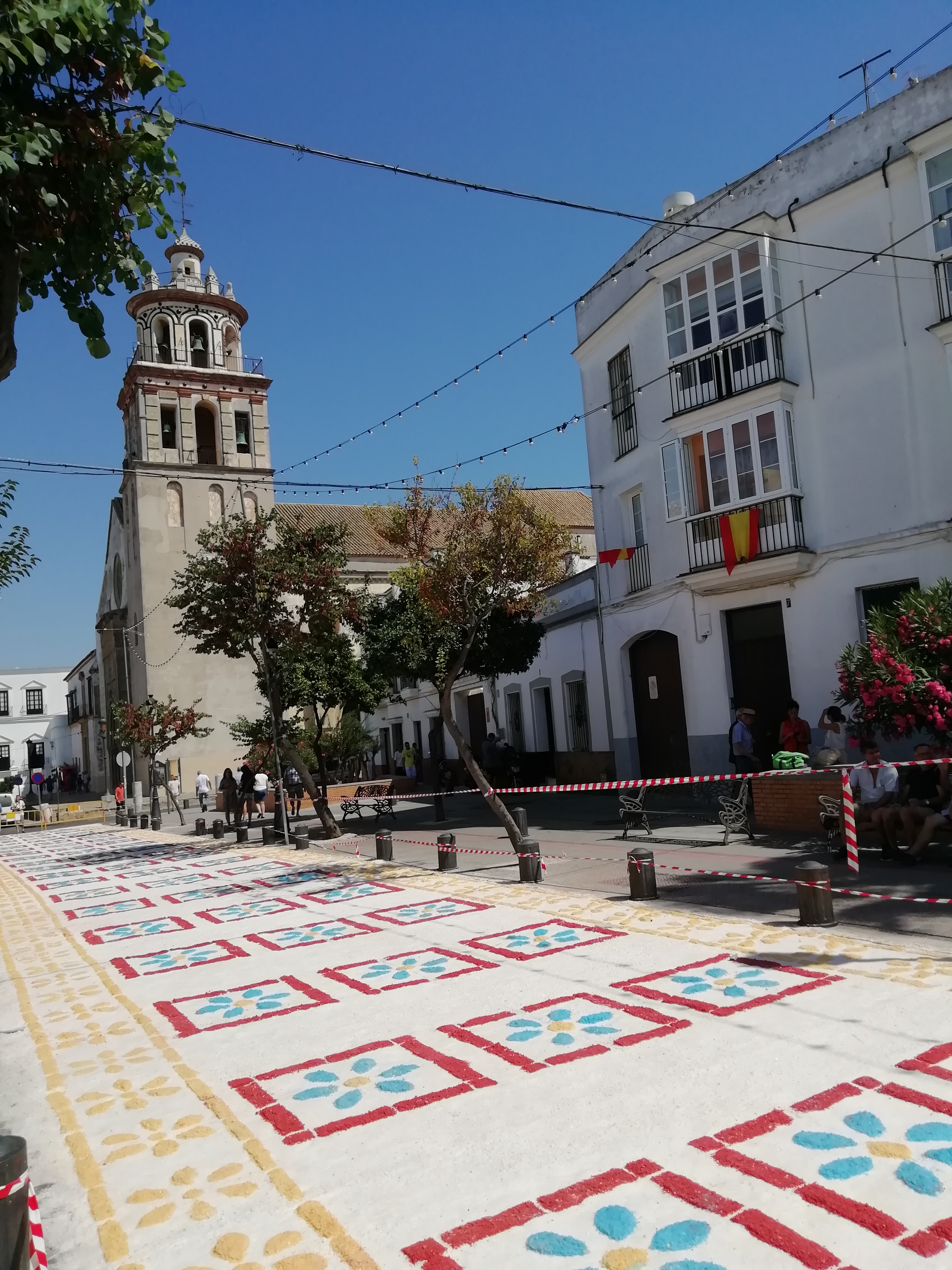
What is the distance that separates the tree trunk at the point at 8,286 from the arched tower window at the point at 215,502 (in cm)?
3566

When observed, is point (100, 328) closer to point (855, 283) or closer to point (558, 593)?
point (855, 283)

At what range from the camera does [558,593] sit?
25.1 meters

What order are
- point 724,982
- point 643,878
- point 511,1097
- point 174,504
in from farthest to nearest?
point 174,504, point 643,878, point 724,982, point 511,1097

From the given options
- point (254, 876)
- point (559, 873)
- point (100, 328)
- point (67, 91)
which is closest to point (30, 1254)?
point (100, 328)

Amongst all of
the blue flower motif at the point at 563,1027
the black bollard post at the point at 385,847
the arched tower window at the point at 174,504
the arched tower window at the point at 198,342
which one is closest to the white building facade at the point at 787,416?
the black bollard post at the point at 385,847

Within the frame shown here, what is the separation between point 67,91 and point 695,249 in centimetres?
1501

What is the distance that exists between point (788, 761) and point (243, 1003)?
8887 millimetres

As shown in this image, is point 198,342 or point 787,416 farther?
point 198,342

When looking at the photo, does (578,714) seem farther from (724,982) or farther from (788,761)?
(724,982)

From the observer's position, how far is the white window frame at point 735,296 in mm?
16641

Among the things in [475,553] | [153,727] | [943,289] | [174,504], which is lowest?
[153,727]

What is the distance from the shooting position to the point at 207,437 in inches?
1575

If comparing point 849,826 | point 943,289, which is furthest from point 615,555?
point 849,826

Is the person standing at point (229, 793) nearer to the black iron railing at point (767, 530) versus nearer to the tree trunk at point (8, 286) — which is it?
the black iron railing at point (767, 530)
